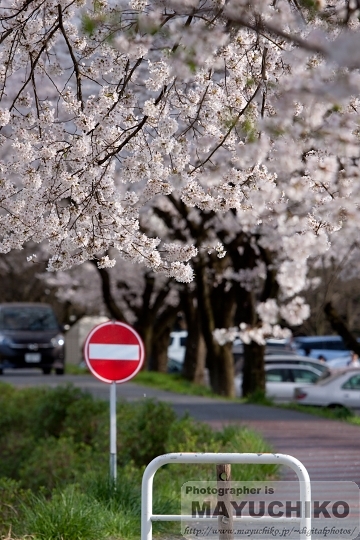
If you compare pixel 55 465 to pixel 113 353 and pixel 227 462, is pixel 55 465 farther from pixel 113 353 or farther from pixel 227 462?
pixel 227 462

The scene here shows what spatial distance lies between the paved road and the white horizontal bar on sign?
1.98 meters

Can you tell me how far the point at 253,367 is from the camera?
22.5 meters

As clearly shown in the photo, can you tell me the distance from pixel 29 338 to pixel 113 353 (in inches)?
704

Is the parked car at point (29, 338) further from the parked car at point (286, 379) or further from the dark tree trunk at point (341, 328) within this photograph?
the dark tree trunk at point (341, 328)

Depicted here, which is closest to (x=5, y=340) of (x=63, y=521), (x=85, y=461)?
(x=85, y=461)

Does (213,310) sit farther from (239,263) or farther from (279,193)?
(279,193)

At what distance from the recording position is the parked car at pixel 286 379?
26.2 m

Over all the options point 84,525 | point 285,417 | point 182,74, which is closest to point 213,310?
point 285,417

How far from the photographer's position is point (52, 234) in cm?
677

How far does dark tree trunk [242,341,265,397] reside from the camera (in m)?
22.3

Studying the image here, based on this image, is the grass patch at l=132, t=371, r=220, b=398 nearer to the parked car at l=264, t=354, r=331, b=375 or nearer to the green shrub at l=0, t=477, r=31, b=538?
the parked car at l=264, t=354, r=331, b=375

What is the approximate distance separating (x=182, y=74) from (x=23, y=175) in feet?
4.52

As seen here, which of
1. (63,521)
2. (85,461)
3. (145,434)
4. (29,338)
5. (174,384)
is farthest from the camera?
(29,338)

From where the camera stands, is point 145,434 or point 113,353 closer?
point 113,353
